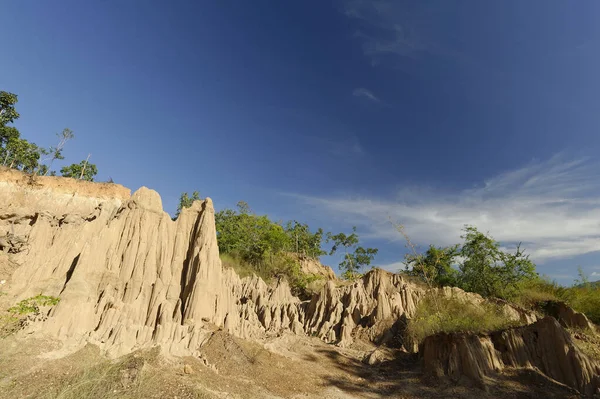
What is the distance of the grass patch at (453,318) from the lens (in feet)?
47.5

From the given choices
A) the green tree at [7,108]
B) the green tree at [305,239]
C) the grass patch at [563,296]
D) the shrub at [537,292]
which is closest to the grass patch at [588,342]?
the grass patch at [563,296]

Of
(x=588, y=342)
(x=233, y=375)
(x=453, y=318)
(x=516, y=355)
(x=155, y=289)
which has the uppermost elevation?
(x=155, y=289)

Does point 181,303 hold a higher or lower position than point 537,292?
lower

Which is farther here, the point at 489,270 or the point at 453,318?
the point at 489,270

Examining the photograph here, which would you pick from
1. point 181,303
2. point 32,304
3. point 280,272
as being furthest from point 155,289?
point 280,272

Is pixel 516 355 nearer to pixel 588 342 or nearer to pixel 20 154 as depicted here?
pixel 588 342

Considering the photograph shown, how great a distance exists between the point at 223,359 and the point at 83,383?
4535 millimetres

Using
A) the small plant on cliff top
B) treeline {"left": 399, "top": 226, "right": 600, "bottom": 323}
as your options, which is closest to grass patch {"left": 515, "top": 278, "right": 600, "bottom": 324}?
treeline {"left": 399, "top": 226, "right": 600, "bottom": 323}

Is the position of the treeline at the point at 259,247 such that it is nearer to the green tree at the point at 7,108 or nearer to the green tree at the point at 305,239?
the green tree at the point at 305,239

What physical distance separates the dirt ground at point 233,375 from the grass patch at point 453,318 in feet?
5.49

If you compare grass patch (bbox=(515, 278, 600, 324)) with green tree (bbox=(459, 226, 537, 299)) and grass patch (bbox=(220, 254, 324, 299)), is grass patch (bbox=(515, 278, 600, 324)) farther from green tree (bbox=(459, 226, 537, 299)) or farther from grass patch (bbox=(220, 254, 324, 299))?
grass patch (bbox=(220, 254, 324, 299))

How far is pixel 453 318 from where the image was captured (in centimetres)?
1555

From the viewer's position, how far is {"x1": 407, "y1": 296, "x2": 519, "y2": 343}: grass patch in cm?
1447

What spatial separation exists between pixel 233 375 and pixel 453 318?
11516mm
